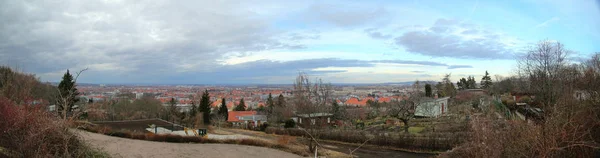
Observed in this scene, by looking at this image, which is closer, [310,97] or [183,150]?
[183,150]

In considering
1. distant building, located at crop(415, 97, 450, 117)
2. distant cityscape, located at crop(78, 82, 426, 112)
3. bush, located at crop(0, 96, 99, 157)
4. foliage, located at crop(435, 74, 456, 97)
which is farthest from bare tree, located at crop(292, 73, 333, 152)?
foliage, located at crop(435, 74, 456, 97)

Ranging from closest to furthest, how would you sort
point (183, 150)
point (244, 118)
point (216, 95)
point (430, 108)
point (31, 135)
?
point (31, 135)
point (183, 150)
point (430, 108)
point (244, 118)
point (216, 95)

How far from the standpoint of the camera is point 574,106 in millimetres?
7113

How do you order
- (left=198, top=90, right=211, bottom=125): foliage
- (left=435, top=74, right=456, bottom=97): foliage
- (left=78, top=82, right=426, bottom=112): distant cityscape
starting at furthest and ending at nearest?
(left=78, top=82, right=426, bottom=112): distant cityscape < (left=435, top=74, right=456, bottom=97): foliage < (left=198, top=90, right=211, bottom=125): foliage

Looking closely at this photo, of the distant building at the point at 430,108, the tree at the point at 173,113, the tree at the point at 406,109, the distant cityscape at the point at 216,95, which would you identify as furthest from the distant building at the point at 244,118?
the tree at the point at 406,109

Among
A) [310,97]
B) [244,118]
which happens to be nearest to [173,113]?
[244,118]

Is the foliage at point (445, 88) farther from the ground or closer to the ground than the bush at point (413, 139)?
farther from the ground

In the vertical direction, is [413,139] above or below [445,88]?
below

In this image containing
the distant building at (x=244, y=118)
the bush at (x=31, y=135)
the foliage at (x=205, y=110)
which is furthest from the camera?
the distant building at (x=244, y=118)

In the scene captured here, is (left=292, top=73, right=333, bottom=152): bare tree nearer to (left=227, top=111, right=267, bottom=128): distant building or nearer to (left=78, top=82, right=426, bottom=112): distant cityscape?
(left=78, top=82, right=426, bottom=112): distant cityscape

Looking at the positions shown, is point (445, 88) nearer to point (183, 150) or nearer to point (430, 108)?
point (430, 108)

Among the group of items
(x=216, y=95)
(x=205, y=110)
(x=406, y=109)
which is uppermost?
(x=406, y=109)

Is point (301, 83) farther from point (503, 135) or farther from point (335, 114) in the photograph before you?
point (503, 135)

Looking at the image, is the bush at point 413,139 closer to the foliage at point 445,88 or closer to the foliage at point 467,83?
the foliage at point 445,88
